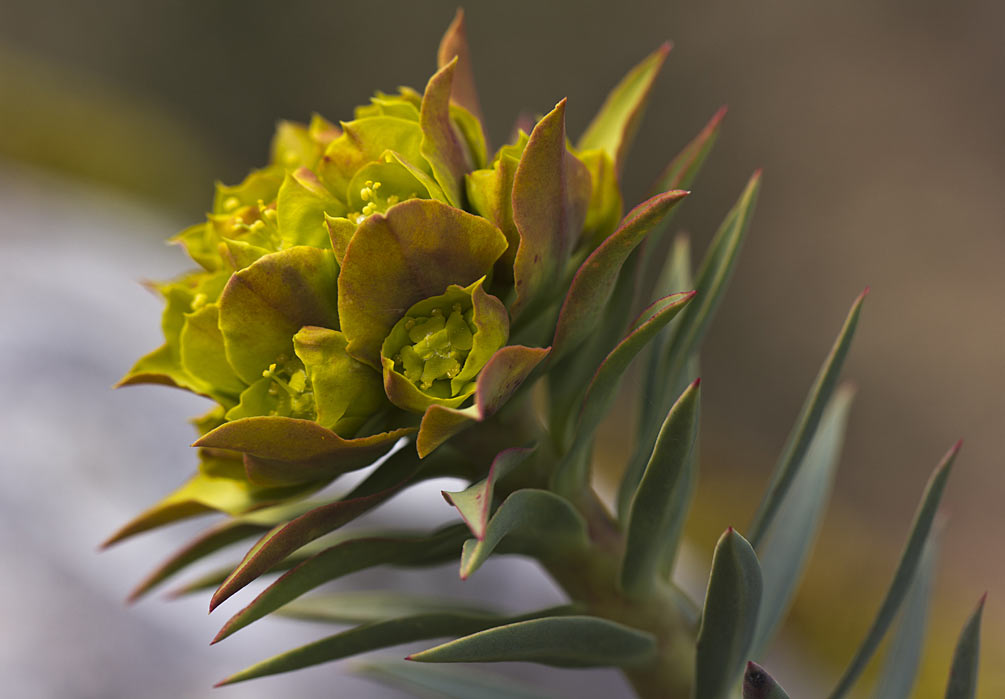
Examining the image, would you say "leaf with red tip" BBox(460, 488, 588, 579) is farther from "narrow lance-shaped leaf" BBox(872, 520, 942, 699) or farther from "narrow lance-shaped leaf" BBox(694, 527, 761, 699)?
"narrow lance-shaped leaf" BBox(872, 520, 942, 699)

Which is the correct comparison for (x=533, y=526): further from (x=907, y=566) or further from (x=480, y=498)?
(x=907, y=566)

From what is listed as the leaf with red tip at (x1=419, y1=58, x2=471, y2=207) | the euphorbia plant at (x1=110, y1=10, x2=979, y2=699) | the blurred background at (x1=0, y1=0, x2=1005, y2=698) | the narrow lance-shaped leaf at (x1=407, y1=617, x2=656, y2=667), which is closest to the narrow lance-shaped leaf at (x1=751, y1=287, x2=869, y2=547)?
the euphorbia plant at (x1=110, y1=10, x2=979, y2=699)

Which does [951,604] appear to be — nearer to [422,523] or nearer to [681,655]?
[422,523]

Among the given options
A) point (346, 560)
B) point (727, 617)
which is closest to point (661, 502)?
point (727, 617)

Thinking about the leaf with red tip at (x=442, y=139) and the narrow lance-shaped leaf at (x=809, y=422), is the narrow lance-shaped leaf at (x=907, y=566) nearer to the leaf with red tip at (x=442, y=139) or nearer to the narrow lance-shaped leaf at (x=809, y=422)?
the narrow lance-shaped leaf at (x=809, y=422)

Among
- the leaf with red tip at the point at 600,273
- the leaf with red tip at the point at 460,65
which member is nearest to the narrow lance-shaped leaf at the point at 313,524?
the leaf with red tip at the point at 600,273

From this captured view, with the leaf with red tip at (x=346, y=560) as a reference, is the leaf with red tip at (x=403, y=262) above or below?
above

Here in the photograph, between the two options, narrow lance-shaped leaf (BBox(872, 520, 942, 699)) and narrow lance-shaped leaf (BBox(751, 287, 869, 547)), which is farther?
narrow lance-shaped leaf (BBox(872, 520, 942, 699))
